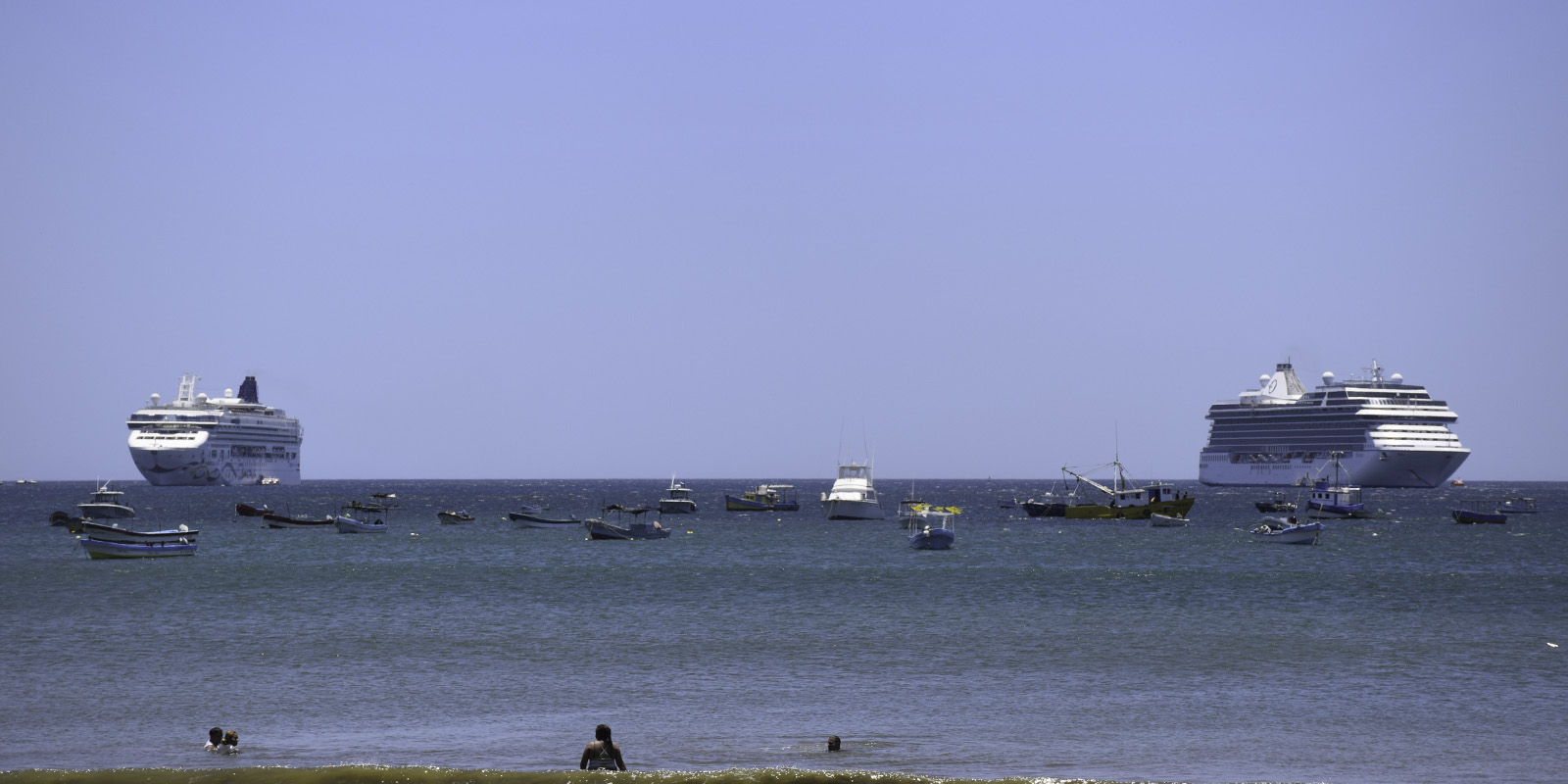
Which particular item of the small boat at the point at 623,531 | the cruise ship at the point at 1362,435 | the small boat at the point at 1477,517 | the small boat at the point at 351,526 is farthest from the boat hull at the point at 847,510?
the cruise ship at the point at 1362,435

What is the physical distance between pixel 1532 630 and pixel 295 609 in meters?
39.6

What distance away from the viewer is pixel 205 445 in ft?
630

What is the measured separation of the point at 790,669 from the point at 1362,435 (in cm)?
16189

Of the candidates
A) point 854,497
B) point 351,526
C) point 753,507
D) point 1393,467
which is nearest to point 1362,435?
point 1393,467

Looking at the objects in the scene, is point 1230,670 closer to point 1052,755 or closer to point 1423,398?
point 1052,755

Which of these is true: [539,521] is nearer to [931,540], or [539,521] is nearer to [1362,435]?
[931,540]

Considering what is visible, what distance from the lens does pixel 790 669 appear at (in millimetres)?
31297

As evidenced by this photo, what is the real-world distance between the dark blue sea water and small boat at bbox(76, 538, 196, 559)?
902 mm

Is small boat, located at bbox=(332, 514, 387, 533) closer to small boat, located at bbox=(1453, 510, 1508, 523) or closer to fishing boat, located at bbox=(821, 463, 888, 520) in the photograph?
A: fishing boat, located at bbox=(821, 463, 888, 520)

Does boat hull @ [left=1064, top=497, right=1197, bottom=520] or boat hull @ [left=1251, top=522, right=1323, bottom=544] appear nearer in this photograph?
boat hull @ [left=1251, top=522, right=1323, bottom=544]

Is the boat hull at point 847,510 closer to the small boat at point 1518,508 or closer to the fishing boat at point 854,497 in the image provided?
the fishing boat at point 854,497

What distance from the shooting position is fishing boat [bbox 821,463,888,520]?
109m

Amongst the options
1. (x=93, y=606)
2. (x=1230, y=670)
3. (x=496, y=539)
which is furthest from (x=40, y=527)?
(x=1230, y=670)

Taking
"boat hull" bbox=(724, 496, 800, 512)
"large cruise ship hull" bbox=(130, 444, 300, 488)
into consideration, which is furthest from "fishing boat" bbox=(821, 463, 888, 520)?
Result: "large cruise ship hull" bbox=(130, 444, 300, 488)
